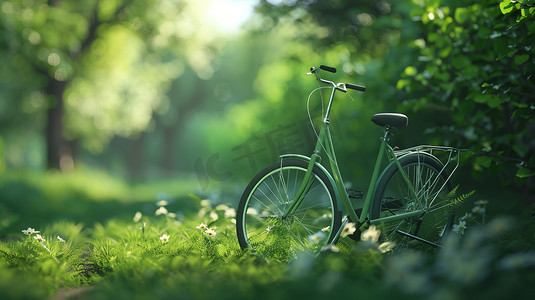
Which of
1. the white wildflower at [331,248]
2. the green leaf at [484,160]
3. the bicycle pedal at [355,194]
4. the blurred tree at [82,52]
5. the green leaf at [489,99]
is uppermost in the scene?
the blurred tree at [82,52]

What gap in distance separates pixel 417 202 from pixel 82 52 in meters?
11.7

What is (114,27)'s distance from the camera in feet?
44.6

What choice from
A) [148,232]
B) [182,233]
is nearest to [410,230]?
[182,233]

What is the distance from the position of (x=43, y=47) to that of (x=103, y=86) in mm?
4158

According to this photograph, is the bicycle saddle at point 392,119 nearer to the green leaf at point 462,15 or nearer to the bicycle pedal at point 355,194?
the bicycle pedal at point 355,194

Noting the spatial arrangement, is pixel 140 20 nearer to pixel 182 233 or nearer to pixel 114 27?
pixel 114 27

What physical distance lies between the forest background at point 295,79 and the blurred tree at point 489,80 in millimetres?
17

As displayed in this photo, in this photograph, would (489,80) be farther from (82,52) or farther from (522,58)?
(82,52)

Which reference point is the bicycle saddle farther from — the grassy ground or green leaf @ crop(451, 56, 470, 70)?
green leaf @ crop(451, 56, 470, 70)

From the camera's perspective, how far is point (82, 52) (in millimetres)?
13148

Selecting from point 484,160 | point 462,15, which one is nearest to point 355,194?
point 484,160

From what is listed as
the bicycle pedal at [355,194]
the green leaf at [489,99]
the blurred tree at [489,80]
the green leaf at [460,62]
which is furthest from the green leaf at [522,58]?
the bicycle pedal at [355,194]

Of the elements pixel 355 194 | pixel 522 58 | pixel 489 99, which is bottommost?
pixel 355 194

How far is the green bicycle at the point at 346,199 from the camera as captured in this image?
355 cm
